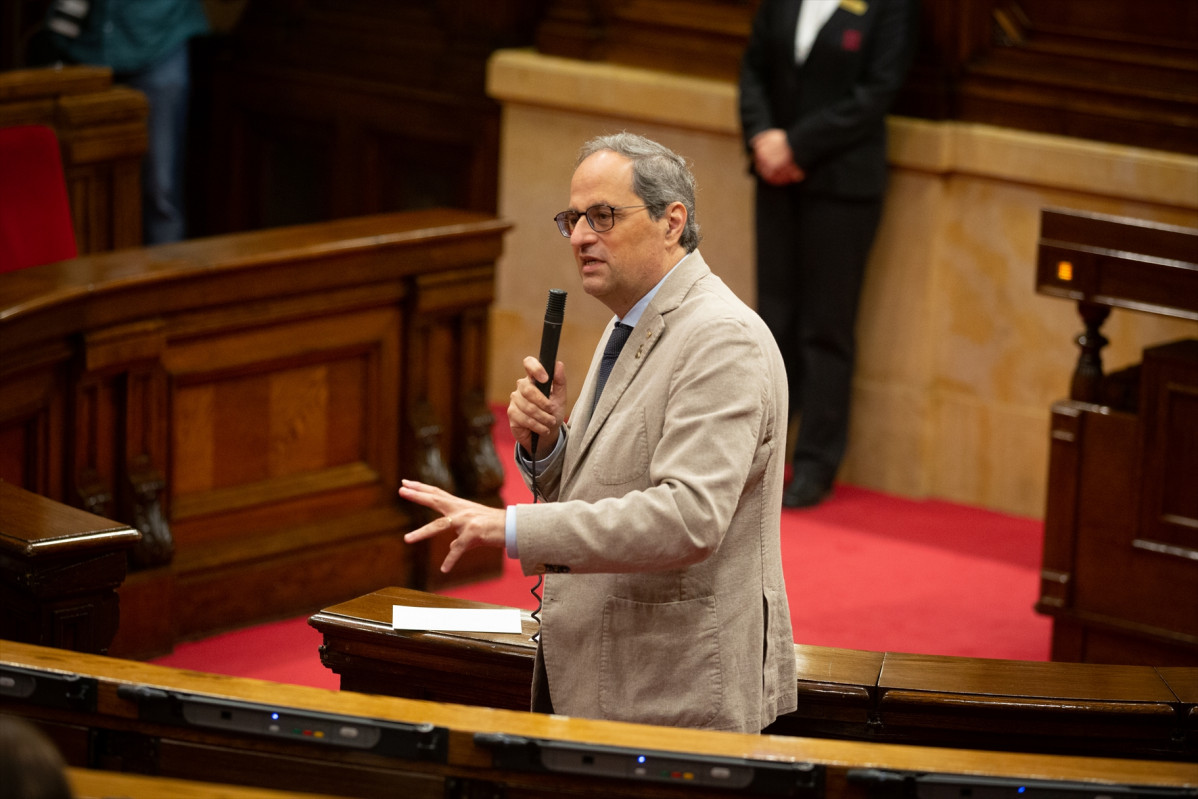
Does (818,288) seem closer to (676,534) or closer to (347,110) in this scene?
(347,110)

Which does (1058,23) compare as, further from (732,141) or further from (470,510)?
(470,510)

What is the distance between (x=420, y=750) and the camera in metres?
1.90

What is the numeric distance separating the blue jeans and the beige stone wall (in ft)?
4.84

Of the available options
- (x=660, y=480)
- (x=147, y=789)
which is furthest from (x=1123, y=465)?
(x=147, y=789)

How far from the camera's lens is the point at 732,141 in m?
5.75

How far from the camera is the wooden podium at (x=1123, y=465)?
3.71m

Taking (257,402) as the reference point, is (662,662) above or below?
above

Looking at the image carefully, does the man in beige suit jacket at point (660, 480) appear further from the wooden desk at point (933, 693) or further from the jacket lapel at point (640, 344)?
the wooden desk at point (933, 693)

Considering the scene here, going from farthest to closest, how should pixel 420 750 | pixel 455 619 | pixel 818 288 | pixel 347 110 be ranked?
pixel 347 110 → pixel 818 288 → pixel 455 619 → pixel 420 750

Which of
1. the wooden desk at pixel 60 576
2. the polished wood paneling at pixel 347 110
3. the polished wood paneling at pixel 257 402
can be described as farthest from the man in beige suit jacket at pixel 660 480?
the polished wood paneling at pixel 347 110

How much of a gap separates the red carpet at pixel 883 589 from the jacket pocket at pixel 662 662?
177cm

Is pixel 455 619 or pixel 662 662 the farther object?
pixel 455 619

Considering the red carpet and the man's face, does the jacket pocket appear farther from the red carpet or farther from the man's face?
the red carpet

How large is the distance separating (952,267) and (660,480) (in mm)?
3551
